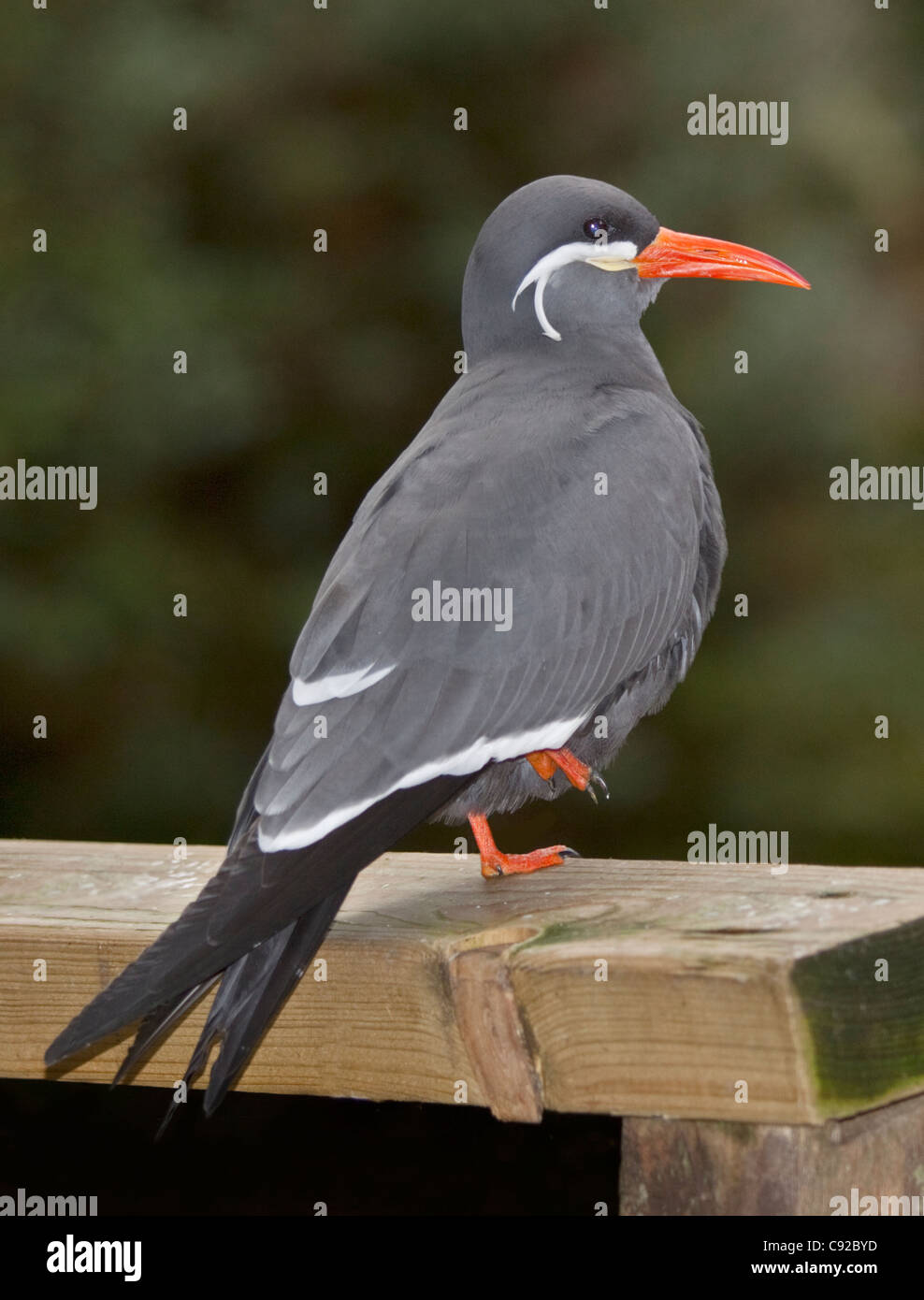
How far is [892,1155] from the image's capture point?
188cm

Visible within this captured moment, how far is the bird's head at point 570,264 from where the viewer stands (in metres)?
2.87

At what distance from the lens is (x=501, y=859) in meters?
2.51

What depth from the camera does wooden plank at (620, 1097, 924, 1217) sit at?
5.78 ft

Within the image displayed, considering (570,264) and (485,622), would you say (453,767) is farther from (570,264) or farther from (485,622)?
(570,264)

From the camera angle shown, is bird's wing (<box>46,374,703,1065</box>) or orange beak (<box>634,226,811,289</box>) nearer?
bird's wing (<box>46,374,703,1065</box>)

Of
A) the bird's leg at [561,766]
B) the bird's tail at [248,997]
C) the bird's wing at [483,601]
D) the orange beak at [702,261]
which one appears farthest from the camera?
the orange beak at [702,261]

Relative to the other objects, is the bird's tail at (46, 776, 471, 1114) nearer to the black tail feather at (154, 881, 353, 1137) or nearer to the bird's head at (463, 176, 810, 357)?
the black tail feather at (154, 881, 353, 1137)

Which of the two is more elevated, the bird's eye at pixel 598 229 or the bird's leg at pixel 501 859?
the bird's eye at pixel 598 229

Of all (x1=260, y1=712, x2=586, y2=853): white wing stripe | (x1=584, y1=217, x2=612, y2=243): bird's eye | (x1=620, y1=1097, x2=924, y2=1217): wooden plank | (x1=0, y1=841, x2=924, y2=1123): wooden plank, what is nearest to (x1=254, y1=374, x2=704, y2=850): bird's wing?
(x1=260, y1=712, x2=586, y2=853): white wing stripe

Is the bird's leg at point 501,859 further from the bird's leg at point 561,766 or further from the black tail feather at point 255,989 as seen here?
the black tail feather at point 255,989

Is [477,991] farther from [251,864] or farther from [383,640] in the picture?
[383,640]

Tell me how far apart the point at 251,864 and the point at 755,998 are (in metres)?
0.61

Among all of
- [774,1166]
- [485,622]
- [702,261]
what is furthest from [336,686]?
[702,261]

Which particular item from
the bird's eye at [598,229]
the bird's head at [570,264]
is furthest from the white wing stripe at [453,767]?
the bird's eye at [598,229]
